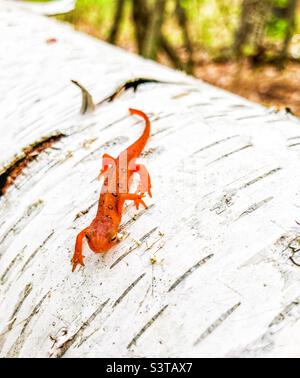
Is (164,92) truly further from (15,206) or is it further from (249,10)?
(249,10)

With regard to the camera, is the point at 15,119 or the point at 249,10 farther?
the point at 249,10

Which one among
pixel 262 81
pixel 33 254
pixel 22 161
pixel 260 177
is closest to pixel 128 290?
pixel 33 254

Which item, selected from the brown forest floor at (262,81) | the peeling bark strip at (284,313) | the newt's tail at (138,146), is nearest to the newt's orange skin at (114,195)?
the newt's tail at (138,146)

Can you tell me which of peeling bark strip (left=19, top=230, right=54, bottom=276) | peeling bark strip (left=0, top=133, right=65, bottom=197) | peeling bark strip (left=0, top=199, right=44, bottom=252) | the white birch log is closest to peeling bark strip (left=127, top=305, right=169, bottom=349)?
the white birch log

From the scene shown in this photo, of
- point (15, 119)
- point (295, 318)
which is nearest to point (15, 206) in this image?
point (15, 119)

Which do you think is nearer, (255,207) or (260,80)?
(255,207)

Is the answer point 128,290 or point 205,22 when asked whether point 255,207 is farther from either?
point 205,22

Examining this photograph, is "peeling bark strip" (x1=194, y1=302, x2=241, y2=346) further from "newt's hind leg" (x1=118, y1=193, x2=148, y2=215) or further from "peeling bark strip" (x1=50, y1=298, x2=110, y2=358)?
"newt's hind leg" (x1=118, y1=193, x2=148, y2=215)
